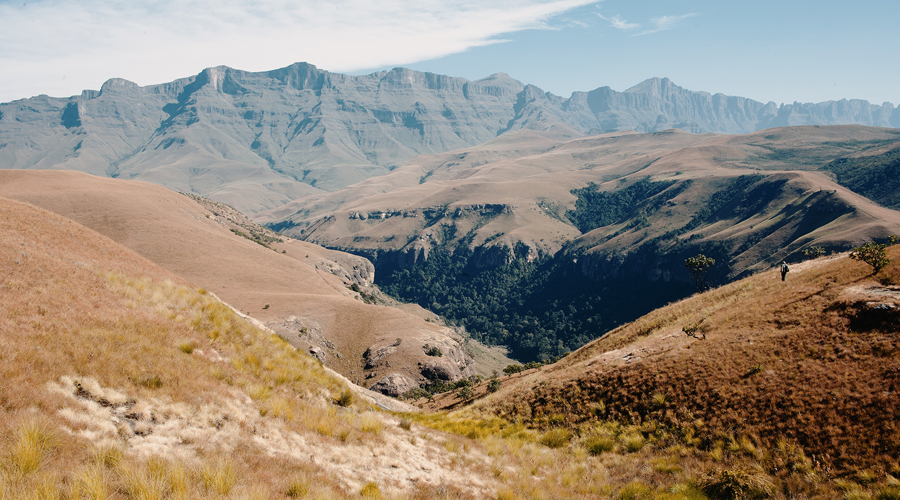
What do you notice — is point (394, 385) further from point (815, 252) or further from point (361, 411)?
point (815, 252)

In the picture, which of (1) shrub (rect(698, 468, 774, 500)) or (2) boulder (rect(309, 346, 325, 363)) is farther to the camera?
(2) boulder (rect(309, 346, 325, 363))

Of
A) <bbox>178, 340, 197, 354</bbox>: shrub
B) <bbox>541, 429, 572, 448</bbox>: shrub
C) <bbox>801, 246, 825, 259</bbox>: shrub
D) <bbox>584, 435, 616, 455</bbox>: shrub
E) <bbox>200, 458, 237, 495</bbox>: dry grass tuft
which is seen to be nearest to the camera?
<bbox>200, 458, 237, 495</bbox>: dry grass tuft

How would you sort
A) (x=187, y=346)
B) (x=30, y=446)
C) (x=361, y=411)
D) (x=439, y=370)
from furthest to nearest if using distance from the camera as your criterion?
(x=439, y=370), (x=361, y=411), (x=187, y=346), (x=30, y=446)

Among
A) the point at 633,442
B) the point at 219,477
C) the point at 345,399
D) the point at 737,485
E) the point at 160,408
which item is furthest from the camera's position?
the point at 633,442

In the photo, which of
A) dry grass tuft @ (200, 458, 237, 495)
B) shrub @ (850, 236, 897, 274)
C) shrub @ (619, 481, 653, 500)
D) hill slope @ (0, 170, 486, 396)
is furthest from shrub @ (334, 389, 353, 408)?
hill slope @ (0, 170, 486, 396)

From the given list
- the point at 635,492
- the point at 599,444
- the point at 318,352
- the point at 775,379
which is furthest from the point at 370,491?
the point at 318,352

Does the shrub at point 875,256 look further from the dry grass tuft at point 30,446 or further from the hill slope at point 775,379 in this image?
the dry grass tuft at point 30,446

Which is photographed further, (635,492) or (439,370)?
(439,370)

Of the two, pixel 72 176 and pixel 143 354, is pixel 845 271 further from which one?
pixel 72 176

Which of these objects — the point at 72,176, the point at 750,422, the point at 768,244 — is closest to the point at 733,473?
the point at 750,422

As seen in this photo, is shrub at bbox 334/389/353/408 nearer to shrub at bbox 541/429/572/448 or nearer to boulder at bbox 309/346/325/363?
shrub at bbox 541/429/572/448

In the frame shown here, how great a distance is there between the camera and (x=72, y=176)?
13162cm

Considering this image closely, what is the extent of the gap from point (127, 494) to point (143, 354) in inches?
221

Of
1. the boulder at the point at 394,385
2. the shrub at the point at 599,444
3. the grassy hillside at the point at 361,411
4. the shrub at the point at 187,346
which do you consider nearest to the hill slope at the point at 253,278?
the boulder at the point at 394,385
